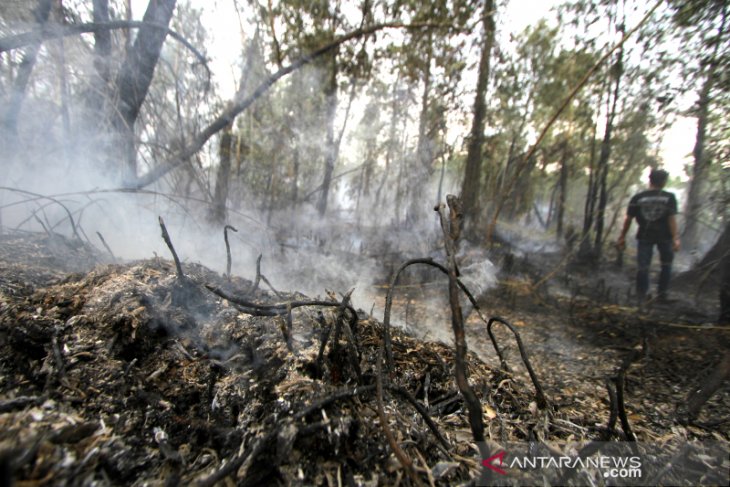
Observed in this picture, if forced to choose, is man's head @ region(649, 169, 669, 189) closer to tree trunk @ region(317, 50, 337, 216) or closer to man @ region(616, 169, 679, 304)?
man @ region(616, 169, 679, 304)

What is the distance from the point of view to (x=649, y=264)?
4543 millimetres

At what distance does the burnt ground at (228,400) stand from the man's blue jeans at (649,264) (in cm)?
264

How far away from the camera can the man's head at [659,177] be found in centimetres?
431

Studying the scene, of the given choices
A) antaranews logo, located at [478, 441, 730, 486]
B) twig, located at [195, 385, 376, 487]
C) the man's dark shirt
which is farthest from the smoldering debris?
the man's dark shirt

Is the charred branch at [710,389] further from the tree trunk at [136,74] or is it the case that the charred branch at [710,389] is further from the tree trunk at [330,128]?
the tree trunk at [330,128]

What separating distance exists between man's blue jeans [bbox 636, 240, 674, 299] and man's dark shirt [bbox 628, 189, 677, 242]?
10cm

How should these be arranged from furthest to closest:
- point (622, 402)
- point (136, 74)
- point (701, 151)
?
point (701, 151), point (136, 74), point (622, 402)

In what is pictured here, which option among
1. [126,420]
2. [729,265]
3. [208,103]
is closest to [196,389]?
[126,420]

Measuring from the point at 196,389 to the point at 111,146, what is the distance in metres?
4.06

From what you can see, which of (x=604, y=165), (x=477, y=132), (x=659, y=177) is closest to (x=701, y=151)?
(x=659, y=177)

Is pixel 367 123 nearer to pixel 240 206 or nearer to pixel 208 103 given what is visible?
pixel 240 206

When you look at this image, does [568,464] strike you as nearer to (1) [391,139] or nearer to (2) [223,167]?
(2) [223,167]

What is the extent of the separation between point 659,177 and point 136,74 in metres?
6.68

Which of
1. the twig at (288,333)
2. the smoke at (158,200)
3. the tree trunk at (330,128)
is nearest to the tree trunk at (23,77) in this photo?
the smoke at (158,200)
